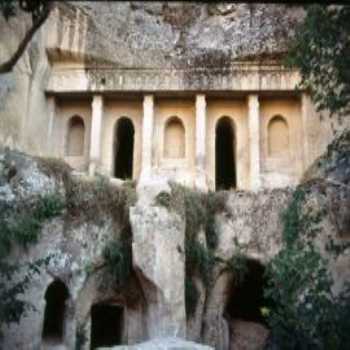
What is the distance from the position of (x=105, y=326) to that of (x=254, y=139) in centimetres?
689

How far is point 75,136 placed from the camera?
19.9 m

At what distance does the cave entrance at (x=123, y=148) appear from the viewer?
20059 mm

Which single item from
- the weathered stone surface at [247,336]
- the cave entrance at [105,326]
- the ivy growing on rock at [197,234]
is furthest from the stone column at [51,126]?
the weathered stone surface at [247,336]

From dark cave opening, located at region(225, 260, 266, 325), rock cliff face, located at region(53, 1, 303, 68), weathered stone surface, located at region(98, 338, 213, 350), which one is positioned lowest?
weathered stone surface, located at region(98, 338, 213, 350)

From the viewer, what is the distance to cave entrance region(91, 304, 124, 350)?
14628 mm

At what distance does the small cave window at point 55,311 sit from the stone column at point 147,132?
18.3ft

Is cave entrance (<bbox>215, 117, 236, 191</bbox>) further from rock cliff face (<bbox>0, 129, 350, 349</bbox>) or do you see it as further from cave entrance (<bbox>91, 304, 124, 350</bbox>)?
cave entrance (<bbox>91, 304, 124, 350</bbox>)

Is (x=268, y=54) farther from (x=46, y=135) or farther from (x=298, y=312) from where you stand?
(x=298, y=312)

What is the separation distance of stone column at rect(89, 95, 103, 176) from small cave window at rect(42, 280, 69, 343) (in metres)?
5.41

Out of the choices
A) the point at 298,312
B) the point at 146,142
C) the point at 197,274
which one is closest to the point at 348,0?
the point at 298,312

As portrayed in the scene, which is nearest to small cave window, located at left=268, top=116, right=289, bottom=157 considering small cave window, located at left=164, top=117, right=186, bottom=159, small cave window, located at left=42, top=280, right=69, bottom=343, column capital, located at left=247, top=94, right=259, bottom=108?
column capital, located at left=247, top=94, right=259, bottom=108

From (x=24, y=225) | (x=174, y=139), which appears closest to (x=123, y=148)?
(x=174, y=139)

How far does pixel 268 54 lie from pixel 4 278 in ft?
35.5

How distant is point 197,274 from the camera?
1389cm
